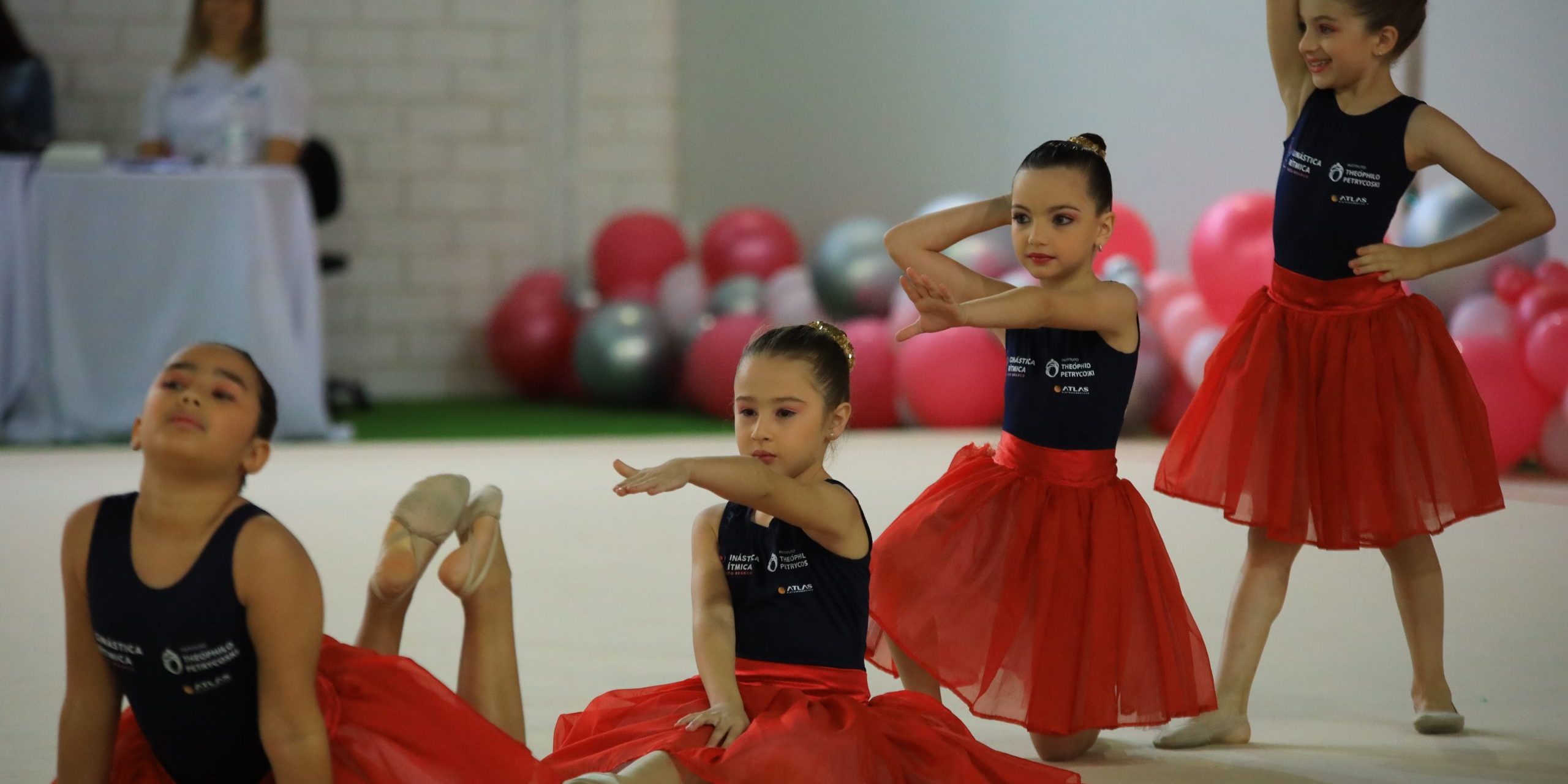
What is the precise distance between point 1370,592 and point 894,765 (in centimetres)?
166

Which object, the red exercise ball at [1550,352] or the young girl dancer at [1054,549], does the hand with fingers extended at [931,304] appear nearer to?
the young girl dancer at [1054,549]

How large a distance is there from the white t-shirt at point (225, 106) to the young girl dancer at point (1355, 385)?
4.12 meters

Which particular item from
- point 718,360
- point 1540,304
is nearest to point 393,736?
point 1540,304

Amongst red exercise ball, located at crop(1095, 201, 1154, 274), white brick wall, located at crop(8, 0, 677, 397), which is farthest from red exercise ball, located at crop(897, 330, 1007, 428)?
white brick wall, located at crop(8, 0, 677, 397)

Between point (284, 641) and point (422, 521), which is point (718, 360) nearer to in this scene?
point (422, 521)

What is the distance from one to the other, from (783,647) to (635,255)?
5268mm

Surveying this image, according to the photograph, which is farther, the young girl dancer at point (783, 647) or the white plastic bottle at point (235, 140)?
the white plastic bottle at point (235, 140)

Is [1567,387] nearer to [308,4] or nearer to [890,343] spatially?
[890,343]

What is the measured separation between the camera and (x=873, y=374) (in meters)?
5.73

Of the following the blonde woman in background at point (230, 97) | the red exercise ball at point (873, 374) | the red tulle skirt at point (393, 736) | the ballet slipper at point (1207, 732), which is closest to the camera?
the red tulle skirt at point (393, 736)

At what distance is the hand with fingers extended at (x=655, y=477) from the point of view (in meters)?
1.55

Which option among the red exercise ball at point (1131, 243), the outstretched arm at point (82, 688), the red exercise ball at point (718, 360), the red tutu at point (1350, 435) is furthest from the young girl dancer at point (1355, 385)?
the red exercise ball at point (718, 360)

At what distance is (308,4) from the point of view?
7086mm

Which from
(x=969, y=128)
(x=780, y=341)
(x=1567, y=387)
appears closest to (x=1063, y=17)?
(x=969, y=128)
